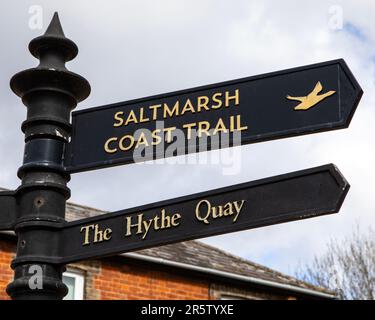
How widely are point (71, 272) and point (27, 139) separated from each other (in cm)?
919

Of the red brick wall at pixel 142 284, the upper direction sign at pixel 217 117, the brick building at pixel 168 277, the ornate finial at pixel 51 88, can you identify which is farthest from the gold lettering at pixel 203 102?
the red brick wall at pixel 142 284

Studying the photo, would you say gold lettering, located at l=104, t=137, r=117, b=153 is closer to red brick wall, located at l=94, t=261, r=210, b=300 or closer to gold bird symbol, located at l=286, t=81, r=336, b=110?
gold bird symbol, located at l=286, t=81, r=336, b=110

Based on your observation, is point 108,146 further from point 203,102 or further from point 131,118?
point 203,102


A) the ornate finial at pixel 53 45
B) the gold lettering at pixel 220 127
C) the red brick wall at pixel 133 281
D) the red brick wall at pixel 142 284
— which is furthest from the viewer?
the red brick wall at pixel 142 284

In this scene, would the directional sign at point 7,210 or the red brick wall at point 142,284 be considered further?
the red brick wall at point 142,284

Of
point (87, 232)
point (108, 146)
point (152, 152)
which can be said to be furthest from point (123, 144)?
point (87, 232)

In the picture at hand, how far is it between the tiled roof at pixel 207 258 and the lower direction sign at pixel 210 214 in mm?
A: 9536

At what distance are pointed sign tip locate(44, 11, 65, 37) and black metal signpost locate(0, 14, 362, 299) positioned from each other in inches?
2.6

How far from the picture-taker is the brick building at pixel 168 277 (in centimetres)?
1266

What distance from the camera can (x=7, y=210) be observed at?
3686mm

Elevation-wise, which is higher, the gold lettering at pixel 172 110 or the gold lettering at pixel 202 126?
the gold lettering at pixel 172 110

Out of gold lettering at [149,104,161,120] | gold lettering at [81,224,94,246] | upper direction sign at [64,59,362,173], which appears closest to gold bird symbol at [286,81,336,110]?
upper direction sign at [64,59,362,173]

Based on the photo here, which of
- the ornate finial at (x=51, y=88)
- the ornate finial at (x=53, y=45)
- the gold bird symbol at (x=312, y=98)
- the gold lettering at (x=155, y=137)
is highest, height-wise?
the ornate finial at (x=53, y=45)

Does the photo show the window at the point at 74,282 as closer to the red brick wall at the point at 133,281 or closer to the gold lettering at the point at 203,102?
the red brick wall at the point at 133,281
